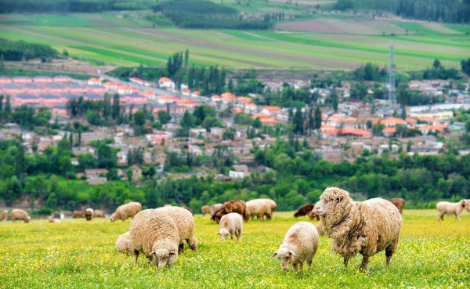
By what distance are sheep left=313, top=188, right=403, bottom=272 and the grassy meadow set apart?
0.44 m

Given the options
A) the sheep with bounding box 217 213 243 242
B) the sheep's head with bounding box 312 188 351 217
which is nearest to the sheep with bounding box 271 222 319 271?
the sheep's head with bounding box 312 188 351 217

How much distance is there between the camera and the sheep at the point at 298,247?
15672 mm

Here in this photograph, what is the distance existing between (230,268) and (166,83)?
13247 cm

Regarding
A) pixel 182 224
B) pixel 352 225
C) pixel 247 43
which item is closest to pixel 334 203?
pixel 352 225

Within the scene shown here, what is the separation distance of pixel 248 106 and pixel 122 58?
51.2 m

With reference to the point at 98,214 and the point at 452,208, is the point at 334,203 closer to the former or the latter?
the point at 452,208

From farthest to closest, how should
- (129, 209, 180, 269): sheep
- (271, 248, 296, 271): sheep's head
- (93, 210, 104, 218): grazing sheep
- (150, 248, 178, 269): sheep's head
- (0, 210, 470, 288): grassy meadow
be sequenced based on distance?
(93, 210, 104, 218): grazing sheep < (129, 209, 180, 269): sheep < (150, 248, 178, 269): sheep's head < (271, 248, 296, 271): sheep's head < (0, 210, 470, 288): grassy meadow

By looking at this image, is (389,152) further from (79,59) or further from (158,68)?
(79,59)

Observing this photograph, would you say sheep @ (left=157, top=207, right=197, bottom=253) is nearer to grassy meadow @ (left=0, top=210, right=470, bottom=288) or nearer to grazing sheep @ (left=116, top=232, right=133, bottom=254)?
grassy meadow @ (left=0, top=210, right=470, bottom=288)

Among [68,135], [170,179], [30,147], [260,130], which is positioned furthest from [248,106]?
[170,179]

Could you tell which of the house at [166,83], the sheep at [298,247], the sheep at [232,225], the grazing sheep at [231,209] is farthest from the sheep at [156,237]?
the house at [166,83]

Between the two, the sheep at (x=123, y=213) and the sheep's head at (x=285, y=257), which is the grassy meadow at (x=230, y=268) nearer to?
the sheep's head at (x=285, y=257)

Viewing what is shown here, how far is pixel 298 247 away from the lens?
51.8 ft

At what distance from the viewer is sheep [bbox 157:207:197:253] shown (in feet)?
59.9
